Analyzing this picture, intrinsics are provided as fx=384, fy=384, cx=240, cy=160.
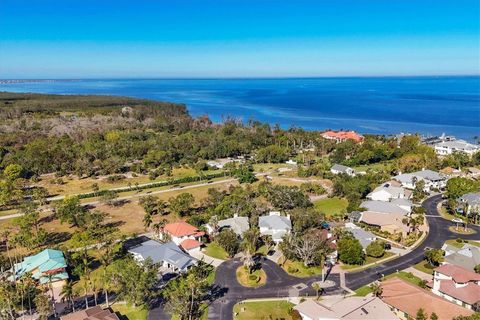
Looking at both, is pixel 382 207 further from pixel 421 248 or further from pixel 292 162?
pixel 292 162

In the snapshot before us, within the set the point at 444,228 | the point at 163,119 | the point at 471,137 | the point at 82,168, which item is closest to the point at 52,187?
the point at 82,168

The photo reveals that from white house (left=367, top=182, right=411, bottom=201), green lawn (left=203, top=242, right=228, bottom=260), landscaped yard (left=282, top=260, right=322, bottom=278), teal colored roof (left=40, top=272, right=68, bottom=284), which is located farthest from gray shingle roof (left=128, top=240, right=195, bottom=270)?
white house (left=367, top=182, right=411, bottom=201)

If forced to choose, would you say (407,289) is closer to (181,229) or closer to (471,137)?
(181,229)

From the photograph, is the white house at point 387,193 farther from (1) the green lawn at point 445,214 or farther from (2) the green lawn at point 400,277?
(2) the green lawn at point 400,277

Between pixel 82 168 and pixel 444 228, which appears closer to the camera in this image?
pixel 444 228

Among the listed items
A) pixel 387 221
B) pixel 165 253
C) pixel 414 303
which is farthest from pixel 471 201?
pixel 165 253

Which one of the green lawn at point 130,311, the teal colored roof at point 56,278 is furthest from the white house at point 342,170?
the teal colored roof at point 56,278
